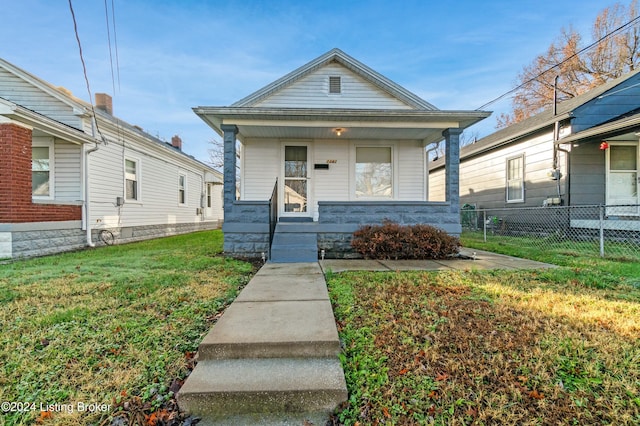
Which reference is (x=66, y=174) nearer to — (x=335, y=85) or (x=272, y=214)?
(x=272, y=214)

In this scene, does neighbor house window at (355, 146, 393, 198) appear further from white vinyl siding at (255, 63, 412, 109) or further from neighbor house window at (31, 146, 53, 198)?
neighbor house window at (31, 146, 53, 198)

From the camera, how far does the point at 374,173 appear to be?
27.0 ft

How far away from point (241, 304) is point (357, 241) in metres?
3.56

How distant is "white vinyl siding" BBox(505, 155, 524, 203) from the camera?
971cm

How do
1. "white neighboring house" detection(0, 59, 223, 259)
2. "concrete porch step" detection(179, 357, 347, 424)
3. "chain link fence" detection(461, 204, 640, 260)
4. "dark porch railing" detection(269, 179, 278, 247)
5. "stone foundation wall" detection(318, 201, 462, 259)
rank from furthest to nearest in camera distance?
"chain link fence" detection(461, 204, 640, 260), "stone foundation wall" detection(318, 201, 462, 259), "white neighboring house" detection(0, 59, 223, 259), "dark porch railing" detection(269, 179, 278, 247), "concrete porch step" detection(179, 357, 347, 424)

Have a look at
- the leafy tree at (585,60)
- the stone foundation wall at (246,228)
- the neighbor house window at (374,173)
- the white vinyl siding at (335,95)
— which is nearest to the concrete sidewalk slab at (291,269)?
the stone foundation wall at (246,228)

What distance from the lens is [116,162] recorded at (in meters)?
8.92

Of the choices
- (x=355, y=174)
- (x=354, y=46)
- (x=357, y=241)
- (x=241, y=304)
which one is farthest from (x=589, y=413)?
(x=354, y=46)

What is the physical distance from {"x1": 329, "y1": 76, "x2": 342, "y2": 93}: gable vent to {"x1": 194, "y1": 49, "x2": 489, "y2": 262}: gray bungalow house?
29 millimetres

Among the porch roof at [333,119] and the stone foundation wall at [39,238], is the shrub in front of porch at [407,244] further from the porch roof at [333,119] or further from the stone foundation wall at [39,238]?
the stone foundation wall at [39,238]

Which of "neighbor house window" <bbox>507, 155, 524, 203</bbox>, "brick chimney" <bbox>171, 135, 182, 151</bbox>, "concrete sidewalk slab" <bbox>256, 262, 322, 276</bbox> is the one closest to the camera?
"concrete sidewalk slab" <bbox>256, 262, 322, 276</bbox>

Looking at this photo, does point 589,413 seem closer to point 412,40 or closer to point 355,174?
point 355,174

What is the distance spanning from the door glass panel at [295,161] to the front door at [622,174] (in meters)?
8.35

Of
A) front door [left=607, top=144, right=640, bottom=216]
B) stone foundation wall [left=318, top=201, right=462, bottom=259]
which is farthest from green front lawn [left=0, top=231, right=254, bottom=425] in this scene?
front door [left=607, top=144, right=640, bottom=216]
